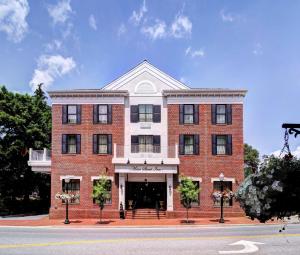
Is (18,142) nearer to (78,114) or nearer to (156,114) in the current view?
(78,114)

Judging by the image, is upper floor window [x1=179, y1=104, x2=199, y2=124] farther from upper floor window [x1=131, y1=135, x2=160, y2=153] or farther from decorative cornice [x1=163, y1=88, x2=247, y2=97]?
upper floor window [x1=131, y1=135, x2=160, y2=153]

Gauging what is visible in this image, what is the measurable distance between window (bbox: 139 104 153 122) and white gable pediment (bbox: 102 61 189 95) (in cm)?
116

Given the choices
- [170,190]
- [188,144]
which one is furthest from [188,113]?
[170,190]

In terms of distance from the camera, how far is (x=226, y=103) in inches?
1351

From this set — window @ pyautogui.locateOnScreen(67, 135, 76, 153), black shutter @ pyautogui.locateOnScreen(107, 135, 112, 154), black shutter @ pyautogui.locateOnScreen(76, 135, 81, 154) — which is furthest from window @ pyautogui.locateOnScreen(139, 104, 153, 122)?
window @ pyautogui.locateOnScreen(67, 135, 76, 153)

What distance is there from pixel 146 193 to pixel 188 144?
545cm

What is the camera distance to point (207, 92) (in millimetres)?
34062

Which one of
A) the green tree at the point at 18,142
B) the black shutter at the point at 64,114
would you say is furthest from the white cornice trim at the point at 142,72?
the green tree at the point at 18,142

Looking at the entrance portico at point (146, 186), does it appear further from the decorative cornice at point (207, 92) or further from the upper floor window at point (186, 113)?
the decorative cornice at point (207, 92)

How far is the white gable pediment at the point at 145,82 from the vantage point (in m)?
35.1

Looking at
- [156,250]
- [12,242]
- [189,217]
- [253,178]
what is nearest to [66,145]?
[189,217]

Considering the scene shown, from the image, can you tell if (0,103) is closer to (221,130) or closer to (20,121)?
(20,121)

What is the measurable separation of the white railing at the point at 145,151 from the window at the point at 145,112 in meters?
2.27

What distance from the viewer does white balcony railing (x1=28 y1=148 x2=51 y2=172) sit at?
3525 cm
